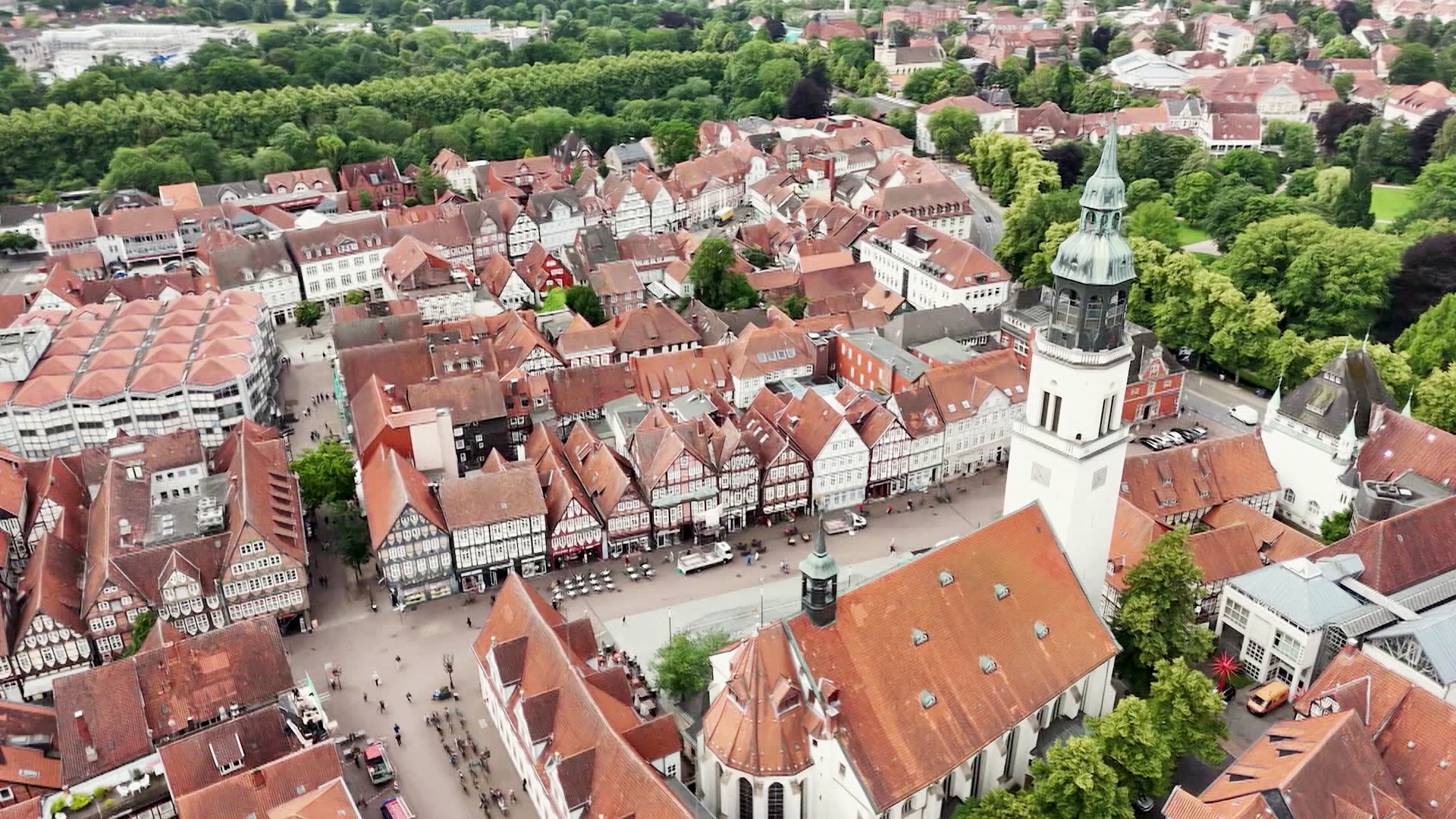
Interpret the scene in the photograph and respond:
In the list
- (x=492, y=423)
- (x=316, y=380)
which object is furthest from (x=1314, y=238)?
(x=316, y=380)

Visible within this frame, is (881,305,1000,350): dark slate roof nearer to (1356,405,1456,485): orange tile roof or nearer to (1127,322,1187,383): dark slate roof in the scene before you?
(1127,322,1187,383): dark slate roof

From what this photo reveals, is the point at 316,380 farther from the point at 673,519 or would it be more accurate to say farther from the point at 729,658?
the point at 729,658

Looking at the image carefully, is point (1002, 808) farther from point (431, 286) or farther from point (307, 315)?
point (307, 315)

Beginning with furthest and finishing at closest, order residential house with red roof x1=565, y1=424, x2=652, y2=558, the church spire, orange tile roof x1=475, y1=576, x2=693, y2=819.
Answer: residential house with red roof x1=565, y1=424, x2=652, y2=558 → the church spire → orange tile roof x1=475, y1=576, x2=693, y2=819

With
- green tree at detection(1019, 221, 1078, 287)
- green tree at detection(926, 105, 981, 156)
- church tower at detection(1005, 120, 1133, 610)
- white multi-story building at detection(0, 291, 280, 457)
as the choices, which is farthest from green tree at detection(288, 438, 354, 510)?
green tree at detection(926, 105, 981, 156)

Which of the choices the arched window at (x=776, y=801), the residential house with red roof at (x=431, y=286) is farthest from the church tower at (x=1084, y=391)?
the residential house with red roof at (x=431, y=286)

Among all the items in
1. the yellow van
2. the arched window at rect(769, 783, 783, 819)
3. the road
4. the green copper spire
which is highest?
the green copper spire
